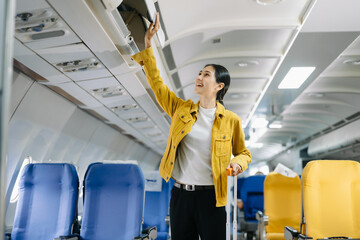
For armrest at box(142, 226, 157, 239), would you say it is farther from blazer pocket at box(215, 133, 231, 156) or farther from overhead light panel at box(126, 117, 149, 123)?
overhead light panel at box(126, 117, 149, 123)

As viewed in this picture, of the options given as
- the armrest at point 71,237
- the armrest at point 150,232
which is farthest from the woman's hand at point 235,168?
the armrest at point 71,237

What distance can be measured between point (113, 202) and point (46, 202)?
0.82m

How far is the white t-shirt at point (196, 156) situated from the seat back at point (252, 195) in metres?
5.72

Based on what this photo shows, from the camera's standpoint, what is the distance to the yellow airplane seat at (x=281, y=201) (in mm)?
5547

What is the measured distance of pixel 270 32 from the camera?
527 centimetres

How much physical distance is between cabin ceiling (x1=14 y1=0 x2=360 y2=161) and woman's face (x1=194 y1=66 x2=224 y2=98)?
1168 millimetres

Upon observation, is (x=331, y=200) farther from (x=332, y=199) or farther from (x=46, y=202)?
(x=46, y=202)

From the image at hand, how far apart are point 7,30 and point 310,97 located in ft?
28.6

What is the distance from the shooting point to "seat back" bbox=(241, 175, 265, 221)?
25.9 feet

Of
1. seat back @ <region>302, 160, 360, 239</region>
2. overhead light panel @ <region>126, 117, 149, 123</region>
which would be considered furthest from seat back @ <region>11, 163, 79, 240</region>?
overhead light panel @ <region>126, 117, 149, 123</region>

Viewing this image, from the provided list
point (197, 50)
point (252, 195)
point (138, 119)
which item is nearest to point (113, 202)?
point (197, 50)

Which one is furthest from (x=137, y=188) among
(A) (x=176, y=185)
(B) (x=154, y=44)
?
(B) (x=154, y=44)

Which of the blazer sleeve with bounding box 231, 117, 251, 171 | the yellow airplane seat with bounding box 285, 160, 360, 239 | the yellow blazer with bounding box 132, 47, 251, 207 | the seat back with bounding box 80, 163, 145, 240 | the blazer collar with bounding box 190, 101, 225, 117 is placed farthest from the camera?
the yellow airplane seat with bounding box 285, 160, 360, 239

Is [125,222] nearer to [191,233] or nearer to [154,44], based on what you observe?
[191,233]
